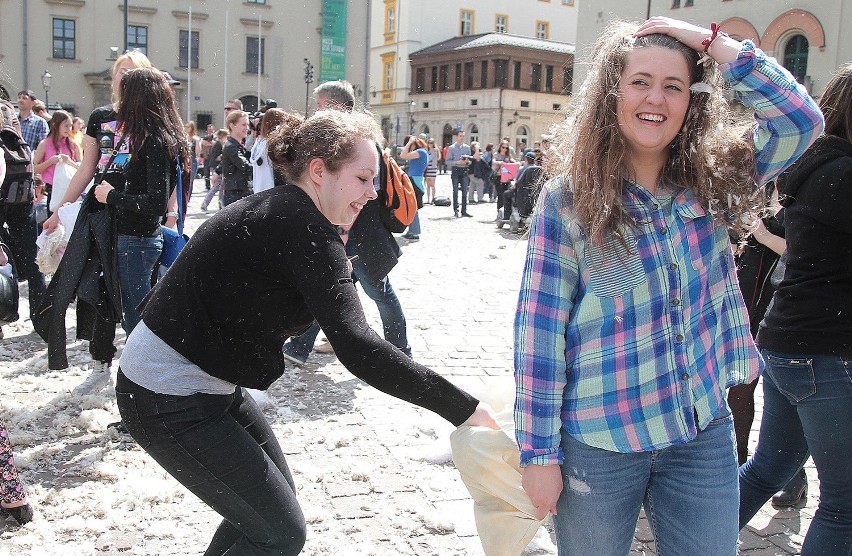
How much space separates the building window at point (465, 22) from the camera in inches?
2771

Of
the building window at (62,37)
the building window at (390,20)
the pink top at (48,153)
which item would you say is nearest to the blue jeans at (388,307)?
the pink top at (48,153)

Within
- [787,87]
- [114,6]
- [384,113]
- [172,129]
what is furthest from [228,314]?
[384,113]

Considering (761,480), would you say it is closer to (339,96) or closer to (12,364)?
(339,96)

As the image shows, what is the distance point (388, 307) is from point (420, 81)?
6421cm

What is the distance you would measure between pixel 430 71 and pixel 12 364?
208 feet

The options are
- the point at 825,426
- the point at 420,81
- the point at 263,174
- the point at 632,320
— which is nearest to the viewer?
the point at 632,320

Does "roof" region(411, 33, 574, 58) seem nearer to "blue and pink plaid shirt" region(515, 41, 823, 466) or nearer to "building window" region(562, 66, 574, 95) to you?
"building window" region(562, 66, 574, 95)

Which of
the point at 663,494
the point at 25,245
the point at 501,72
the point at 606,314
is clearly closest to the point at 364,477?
the point at 663,494

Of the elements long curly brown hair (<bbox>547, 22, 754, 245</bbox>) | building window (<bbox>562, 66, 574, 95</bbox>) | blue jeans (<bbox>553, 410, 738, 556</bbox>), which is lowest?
blue jeans (<bbox>553, 410, 738, 556</bbox>)

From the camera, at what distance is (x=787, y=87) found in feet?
7.22

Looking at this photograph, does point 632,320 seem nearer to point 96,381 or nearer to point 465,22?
point 96,381

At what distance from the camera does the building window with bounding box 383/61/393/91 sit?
71.4m

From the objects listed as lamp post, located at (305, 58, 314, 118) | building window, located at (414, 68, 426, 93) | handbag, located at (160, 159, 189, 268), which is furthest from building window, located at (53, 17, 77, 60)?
handbag, located at (160, 159, 189, 268)

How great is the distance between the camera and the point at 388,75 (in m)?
71.8
